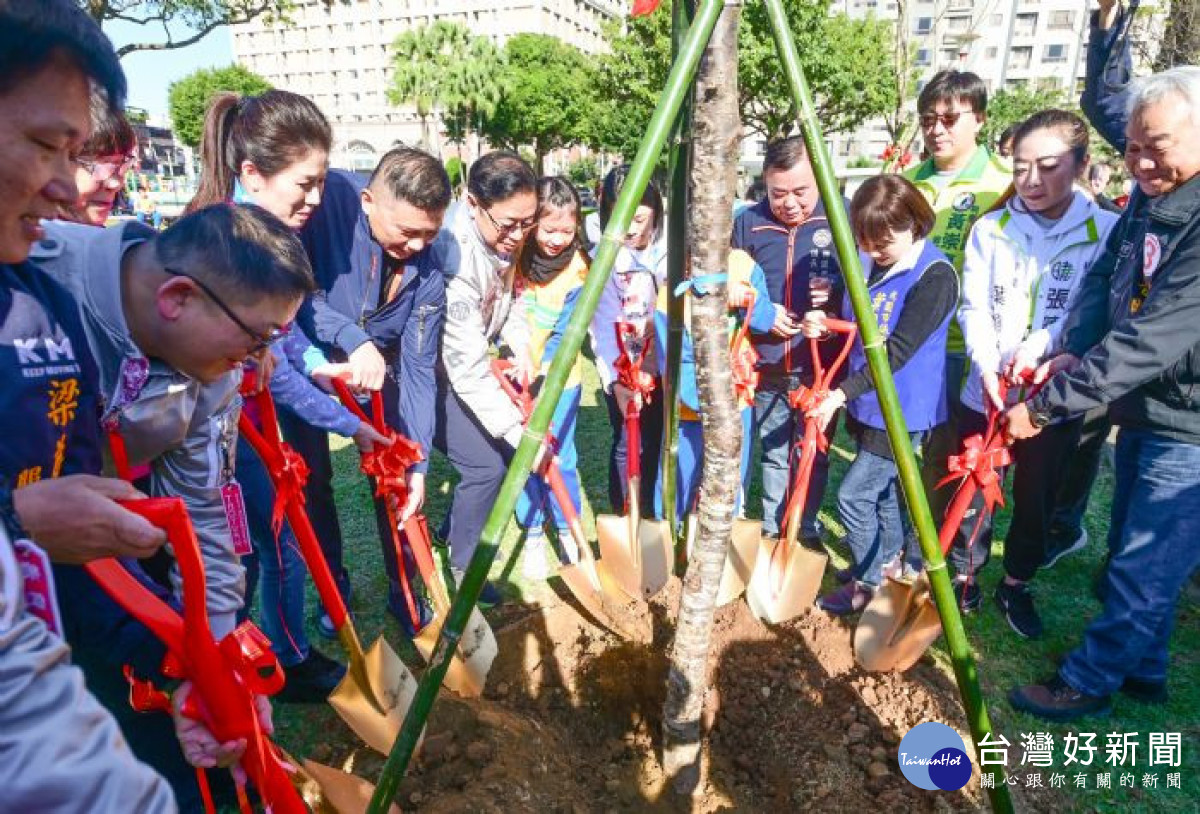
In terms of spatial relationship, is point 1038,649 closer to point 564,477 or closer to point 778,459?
point 778,459

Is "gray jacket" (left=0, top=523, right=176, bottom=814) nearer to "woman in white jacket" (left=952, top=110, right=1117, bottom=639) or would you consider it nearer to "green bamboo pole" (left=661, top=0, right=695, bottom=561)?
"green bamboo pole" (left=661, top=0, right=695, bottom=561)

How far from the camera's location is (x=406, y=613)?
2.89 metres

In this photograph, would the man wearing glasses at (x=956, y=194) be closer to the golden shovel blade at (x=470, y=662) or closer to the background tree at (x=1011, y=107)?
the golden shovel blade at (x=470, y=662)

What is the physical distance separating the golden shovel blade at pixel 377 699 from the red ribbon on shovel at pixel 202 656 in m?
0.52

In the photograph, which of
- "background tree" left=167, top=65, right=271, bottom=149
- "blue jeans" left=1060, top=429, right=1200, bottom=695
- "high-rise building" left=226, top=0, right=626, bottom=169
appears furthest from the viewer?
"high-rise building" left=226, top=0, right=626, bottom=169

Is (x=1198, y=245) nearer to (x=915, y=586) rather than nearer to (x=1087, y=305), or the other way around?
(x=1087, y=305)

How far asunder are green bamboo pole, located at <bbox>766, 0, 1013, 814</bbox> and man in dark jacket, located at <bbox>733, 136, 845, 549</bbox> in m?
1.36

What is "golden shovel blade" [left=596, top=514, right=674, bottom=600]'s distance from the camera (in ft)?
8.79

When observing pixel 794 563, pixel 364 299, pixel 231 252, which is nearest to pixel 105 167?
pixel 364 299

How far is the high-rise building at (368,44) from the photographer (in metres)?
56.6

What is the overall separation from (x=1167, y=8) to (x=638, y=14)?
8.33 metres

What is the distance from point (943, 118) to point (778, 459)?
1784mm

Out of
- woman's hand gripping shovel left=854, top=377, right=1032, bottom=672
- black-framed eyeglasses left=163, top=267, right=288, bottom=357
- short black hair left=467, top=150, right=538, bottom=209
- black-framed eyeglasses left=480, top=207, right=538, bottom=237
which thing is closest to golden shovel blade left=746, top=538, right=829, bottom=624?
woman's hand gripping shovel left=854, top=377, right=1032, bottom=672

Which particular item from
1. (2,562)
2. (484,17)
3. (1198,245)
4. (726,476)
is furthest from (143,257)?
(484,17)
